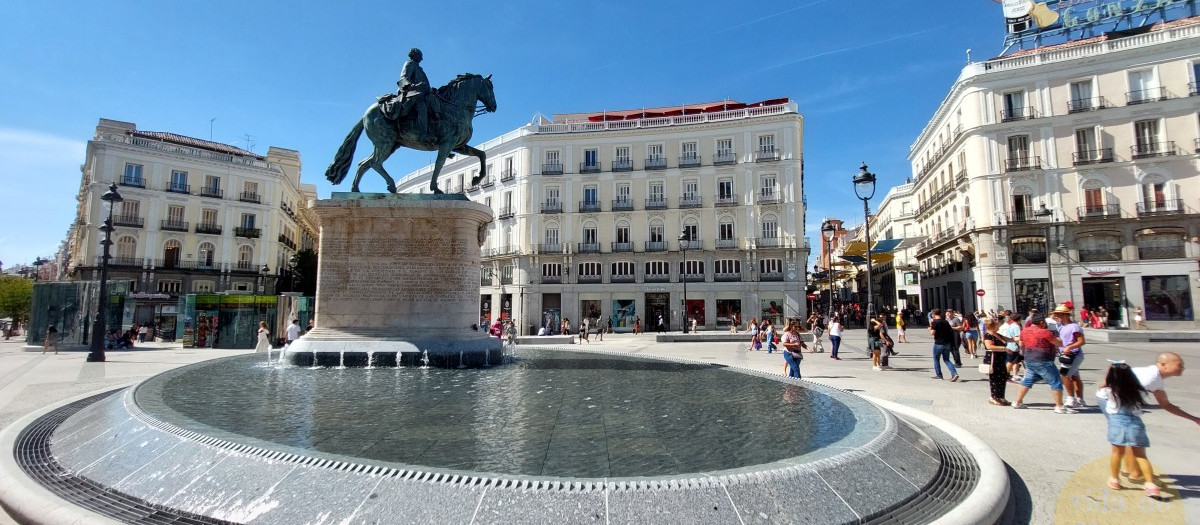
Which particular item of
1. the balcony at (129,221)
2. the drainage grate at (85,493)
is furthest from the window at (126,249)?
the drainage grate at (85,493)

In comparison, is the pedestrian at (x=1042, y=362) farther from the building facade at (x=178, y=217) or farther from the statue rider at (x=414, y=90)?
the building facade at (x=178, y=217)

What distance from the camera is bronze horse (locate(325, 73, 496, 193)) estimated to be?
33.9 ft

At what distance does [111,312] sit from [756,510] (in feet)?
100

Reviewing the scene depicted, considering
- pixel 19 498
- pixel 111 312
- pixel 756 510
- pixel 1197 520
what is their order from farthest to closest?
pixel 111 312, pixel 1197 520, pixel 19 498, pixel 756 510

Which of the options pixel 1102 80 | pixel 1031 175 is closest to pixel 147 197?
pixel 1031 175

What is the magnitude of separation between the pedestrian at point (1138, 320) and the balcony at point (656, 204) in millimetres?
28958

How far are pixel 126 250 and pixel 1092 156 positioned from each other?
220ft

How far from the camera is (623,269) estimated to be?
144 feet

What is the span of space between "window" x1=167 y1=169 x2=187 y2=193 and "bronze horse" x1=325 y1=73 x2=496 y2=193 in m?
44.1

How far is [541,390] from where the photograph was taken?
22.3 feet

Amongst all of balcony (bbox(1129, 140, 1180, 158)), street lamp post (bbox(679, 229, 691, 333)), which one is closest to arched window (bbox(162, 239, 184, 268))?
street lamp post (bbox(679, 229, 691, 333))

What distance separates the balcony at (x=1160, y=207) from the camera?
31109 mm

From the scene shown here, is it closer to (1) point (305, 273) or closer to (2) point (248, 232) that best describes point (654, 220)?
(1) point (305, 273)

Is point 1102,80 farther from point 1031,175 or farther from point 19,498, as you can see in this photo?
point 19,498
